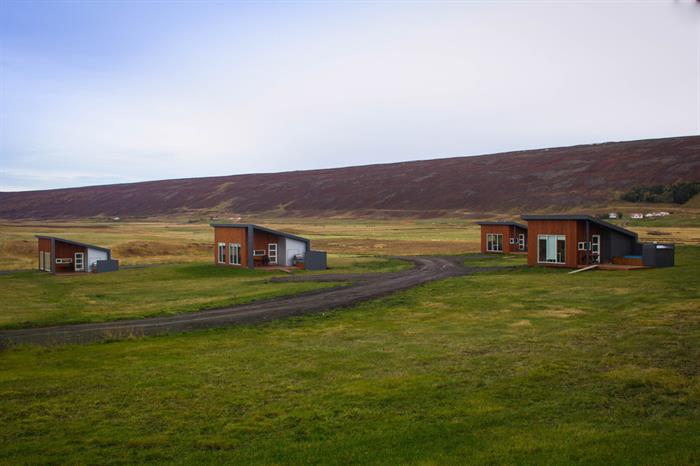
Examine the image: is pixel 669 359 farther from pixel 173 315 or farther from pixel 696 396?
pixel 173 315

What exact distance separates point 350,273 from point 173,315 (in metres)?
22.6

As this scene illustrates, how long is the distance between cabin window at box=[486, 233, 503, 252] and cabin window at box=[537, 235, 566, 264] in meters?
19.1

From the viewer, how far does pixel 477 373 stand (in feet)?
57.5

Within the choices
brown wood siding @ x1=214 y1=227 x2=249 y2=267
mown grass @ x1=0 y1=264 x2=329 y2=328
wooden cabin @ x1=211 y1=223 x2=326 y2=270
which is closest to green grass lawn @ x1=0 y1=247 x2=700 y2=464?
mown grass @ x1=0 y1=264 x2=329 y2=328

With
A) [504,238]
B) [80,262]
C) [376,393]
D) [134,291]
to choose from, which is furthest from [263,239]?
[376,393]

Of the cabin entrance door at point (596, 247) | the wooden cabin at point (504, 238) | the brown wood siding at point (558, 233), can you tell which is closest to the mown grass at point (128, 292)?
the brown wood siding at point (558, 233)

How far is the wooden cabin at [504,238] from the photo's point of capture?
6938 cm

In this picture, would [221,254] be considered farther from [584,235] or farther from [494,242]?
[584,235]

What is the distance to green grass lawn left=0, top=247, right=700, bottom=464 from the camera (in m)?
12.0

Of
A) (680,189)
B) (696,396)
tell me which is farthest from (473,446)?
(680,189)

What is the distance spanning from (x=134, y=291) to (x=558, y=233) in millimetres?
33766

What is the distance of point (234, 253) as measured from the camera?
58.3m

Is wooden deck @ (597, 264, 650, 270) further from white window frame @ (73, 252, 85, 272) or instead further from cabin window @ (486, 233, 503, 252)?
white window frame @ (73, 252, 85, 272)

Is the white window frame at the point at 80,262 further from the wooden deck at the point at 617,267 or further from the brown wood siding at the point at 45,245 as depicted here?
the wooden deck at the point at 617,267
